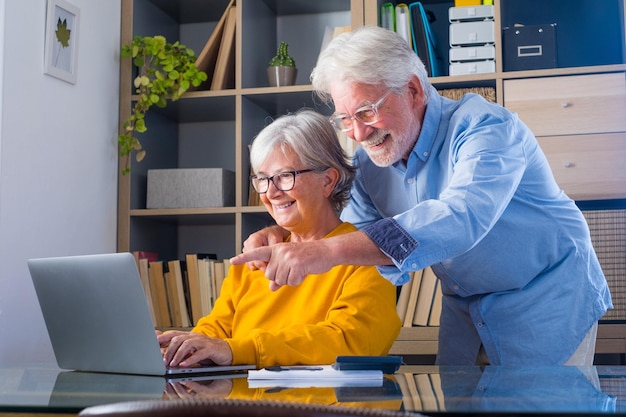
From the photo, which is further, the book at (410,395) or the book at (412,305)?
the book at (412,305)

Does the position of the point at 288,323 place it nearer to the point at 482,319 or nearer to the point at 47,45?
the point at 482,319

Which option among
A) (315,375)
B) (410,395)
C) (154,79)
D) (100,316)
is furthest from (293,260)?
(154,79)

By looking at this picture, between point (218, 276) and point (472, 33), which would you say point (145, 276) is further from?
point (472, 33)

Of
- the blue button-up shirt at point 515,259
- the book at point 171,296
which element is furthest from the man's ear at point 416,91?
the book at point 171,296

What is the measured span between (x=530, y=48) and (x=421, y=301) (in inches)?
39.0

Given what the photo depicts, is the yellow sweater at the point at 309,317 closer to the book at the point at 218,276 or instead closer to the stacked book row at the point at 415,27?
the book at the point at 218,276

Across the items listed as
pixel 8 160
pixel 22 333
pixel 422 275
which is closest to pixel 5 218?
pixel 8 160

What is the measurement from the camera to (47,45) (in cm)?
285

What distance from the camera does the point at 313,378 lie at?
4.53 ft

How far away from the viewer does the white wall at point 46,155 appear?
2670mm

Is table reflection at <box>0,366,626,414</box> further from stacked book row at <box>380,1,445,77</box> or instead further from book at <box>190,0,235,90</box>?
book at <box>190,0,235,90</box>

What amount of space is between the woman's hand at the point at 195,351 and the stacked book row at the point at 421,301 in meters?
1.47

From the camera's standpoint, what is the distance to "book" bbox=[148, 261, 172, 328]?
3.21 metres

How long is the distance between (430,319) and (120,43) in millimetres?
1603
